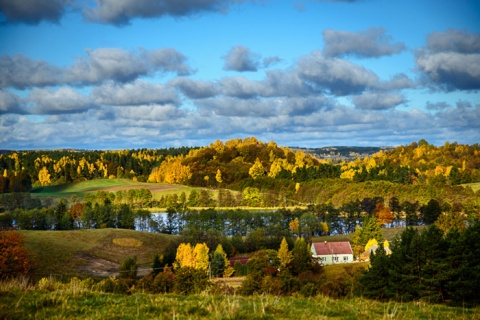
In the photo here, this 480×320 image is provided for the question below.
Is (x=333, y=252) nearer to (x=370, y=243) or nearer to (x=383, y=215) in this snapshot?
(x=370, y=243)

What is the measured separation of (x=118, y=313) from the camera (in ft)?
33.9

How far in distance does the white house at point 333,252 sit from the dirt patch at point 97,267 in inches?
1451

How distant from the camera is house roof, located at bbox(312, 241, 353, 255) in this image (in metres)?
95.3

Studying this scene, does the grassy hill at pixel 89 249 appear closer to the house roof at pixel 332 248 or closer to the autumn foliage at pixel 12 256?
the autumn foliage at pixel 12 256

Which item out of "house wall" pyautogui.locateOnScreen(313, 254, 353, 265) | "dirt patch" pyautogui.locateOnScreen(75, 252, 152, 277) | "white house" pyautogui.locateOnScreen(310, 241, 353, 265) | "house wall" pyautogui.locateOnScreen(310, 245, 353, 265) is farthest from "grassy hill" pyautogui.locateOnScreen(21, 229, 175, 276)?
"house wall" pyautogui.locateOnScreen(313, 254, 353, 265)

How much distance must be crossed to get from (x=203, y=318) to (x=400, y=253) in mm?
39512

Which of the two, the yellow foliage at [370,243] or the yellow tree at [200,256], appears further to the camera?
the yellow foliage at [370,243]

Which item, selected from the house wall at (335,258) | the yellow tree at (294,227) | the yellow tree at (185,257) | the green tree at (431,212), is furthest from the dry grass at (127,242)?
the green tree at (431,212)

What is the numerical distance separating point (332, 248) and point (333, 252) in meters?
1.55

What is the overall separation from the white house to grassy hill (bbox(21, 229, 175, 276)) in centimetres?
3429

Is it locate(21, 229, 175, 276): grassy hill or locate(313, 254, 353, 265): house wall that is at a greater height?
locate(21, 229, 175, 276): grassy hill

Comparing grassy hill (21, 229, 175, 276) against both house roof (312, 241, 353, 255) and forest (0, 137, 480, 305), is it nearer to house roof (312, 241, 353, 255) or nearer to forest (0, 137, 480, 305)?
forest (0, 137, 480, 305)

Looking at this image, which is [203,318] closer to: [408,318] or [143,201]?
[408,318]

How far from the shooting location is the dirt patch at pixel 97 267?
253ft
